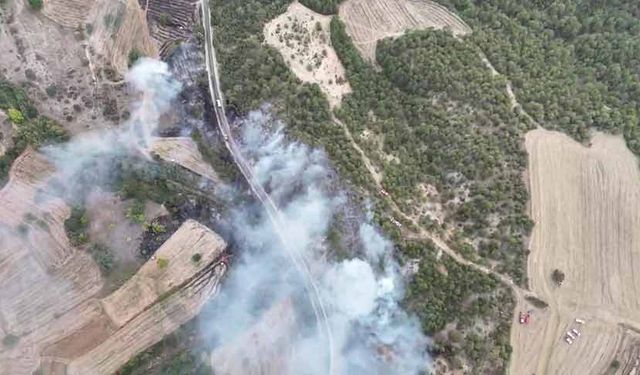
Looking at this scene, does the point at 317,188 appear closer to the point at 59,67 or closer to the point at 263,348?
the point at 263,348

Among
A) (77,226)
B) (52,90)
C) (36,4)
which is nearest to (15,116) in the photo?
(52,90)

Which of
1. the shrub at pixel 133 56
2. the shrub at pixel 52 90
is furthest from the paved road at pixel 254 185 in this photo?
the shrub at pixel 52 90

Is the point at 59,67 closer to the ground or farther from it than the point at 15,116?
farther from it

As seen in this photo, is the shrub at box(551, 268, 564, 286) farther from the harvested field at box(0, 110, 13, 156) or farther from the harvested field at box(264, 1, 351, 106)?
the harvested field at box(0, 110, 13, 156)

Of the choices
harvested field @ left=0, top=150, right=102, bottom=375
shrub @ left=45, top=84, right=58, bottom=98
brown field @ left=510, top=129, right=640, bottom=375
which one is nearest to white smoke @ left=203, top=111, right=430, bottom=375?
brown field @ left=510, top=129, right=640, bottom=375

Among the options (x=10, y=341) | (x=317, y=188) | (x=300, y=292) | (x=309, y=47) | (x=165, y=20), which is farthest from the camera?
(x=165, y=20)

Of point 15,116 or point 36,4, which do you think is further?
point 36,4

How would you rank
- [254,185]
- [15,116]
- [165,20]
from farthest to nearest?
1. [165,20]
2. [254,185]
3. [15,116]
